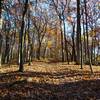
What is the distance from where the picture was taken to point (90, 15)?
4819 cm

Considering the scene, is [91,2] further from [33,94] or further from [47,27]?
[33,94]

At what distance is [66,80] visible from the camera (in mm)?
16844

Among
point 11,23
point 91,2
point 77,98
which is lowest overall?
point 77,98

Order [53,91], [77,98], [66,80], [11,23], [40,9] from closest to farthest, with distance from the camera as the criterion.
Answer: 1. [77,98]
2. [53,91]
3. [66,80]
4. [11,23]
5. [40,9]

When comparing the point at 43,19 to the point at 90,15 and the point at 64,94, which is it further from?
the point at 64,94

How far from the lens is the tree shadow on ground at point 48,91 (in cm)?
1209

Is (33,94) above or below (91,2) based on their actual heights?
below

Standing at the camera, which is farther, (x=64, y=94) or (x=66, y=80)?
(x=66, y=80)

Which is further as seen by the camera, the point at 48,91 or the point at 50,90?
Result: the point at 50,90

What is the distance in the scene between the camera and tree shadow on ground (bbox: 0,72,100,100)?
1209cm

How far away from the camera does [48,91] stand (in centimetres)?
1321

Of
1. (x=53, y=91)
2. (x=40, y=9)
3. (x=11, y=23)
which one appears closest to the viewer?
(x=53, y=91)

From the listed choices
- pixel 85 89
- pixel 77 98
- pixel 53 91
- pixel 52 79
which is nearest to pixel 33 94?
pixel 53 91

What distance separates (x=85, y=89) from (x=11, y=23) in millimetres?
33644
